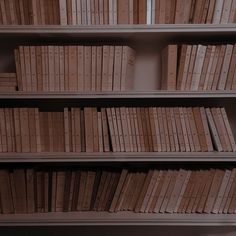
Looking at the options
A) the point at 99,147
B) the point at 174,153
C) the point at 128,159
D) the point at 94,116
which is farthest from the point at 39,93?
the point at 174,153

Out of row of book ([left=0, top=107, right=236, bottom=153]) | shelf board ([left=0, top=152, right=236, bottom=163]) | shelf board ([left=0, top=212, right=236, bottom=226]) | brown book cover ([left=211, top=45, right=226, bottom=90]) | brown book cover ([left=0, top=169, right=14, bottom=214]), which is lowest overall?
shelf board ([left=0, top=212, right=236, bottom=226])

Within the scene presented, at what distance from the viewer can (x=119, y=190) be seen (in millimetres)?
1484

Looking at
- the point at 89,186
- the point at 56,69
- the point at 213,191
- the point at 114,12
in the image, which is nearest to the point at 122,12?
the point at 114,12

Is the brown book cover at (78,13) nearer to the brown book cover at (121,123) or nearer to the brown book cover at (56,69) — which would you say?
the brown book cover at (56,69)

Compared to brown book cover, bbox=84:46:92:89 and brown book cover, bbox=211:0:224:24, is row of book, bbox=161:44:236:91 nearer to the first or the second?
brown book cover, bbox=211:0:224:24

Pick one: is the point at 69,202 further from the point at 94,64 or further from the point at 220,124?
the point at 220,124

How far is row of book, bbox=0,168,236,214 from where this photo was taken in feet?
4.83

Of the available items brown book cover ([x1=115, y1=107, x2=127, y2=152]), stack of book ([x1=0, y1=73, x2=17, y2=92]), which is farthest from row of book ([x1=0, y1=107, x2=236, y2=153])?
stack of book ([x1=0, y1=73, x2=17, y2=92])

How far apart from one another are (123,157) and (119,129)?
0.14 m

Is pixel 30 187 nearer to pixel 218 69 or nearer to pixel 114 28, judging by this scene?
pixel 114 28

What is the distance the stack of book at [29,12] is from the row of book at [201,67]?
57 cm

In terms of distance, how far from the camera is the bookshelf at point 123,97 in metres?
1.38

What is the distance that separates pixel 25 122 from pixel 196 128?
83 cm

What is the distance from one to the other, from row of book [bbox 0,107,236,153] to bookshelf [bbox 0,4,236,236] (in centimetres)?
4
